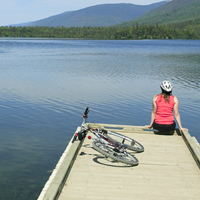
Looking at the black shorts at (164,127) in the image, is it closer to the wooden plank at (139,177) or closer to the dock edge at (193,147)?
the dock edge at (193,147)

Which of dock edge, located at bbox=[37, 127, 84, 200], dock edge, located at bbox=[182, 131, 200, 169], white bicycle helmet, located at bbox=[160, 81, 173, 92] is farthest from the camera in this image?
white bicycle helmet, located at bbox=[160, 81, 173, 92]

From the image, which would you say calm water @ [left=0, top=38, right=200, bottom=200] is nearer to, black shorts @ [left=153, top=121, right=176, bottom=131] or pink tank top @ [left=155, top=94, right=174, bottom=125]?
black shorts @ [left=153, top=121, right=176, bottom=131]

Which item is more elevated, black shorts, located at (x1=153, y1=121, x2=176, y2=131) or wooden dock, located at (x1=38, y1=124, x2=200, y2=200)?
black shorts, located at (x1=153, y1=121, x2=176, y2=131)

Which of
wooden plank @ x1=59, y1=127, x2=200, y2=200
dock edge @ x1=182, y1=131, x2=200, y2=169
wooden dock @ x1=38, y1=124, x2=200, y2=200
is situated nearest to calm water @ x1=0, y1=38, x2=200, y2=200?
wooden dock @ x1=38, y1=124, x2=200, y2=200

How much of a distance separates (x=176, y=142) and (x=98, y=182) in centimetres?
436

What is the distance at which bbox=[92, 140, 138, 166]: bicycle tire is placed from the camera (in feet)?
29.7

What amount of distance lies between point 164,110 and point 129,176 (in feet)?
12.2

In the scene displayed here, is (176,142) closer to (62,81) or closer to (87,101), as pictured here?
(87,101)

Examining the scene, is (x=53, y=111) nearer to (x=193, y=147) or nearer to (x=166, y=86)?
(x=166, y=86)

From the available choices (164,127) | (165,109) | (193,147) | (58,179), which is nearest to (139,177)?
(58,179)

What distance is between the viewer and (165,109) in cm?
1140

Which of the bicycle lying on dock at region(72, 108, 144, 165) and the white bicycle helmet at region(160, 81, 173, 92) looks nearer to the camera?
the bicycle lying on dock at region(72, 108, 144, 165)

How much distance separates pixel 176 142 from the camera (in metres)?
11.4

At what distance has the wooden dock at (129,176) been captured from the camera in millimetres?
7337
